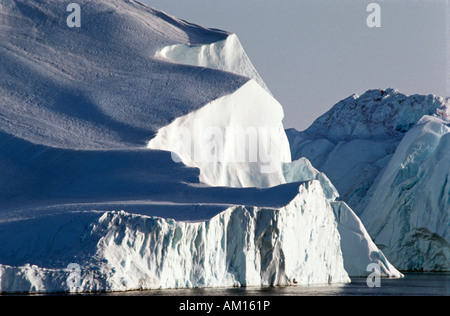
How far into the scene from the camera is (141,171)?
93.6 feet

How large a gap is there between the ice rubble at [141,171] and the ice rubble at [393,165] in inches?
194

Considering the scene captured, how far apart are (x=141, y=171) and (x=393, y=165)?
22048mm

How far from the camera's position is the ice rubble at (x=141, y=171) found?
2227 cm

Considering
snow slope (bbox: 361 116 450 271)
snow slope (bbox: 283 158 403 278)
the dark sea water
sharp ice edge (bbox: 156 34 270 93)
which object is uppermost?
sharp ice edge (bbox: 156 34 270 93)

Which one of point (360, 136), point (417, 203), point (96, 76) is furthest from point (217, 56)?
point (360, 136)

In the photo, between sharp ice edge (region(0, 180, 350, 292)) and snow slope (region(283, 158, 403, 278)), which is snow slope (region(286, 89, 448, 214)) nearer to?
snow slope (region(283, 158, 403, 278))

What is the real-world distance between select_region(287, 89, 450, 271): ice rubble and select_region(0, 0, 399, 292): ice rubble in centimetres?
492

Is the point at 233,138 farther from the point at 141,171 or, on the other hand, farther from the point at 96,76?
the point at 141,171

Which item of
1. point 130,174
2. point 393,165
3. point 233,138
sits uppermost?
point 393,165

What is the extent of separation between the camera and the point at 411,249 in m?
42.6

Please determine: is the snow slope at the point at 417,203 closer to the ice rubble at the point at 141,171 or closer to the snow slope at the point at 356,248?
the ice rubble at the point at 141,171

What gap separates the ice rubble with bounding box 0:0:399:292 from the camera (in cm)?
2227

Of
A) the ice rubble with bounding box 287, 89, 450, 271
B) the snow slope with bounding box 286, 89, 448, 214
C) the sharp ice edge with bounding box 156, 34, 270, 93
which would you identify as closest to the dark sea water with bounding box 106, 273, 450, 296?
the ice rubble with bounding box 287, 89, 450, 271

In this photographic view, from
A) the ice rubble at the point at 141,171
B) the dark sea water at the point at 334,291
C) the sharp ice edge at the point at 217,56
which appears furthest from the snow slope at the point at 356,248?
the sharp ice edge at the point at 217,56
